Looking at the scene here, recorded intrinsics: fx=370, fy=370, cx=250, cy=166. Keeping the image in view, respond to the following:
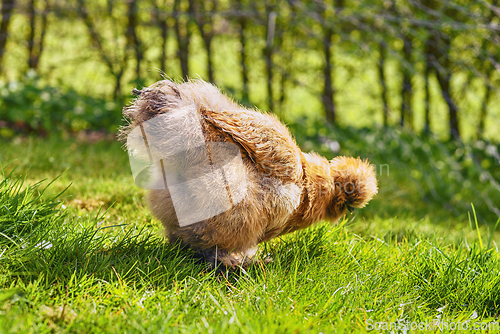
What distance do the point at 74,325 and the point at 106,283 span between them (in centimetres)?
20

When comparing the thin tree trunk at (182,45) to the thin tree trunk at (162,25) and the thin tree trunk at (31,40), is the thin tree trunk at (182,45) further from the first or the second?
the thin tree trunk at (31,40)

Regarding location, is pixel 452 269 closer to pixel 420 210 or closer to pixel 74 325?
pixel 74 325

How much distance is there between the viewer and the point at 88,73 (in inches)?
220

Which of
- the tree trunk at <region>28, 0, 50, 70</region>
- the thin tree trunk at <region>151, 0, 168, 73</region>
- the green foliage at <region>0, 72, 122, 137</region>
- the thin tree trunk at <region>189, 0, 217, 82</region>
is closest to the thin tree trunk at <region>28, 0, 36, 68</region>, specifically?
the tree trunk at <region>28, 0, 50, 70</region>

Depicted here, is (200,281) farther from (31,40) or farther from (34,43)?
(31,40)

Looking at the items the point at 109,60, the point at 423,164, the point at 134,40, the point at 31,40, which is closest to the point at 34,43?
the point at 31,40

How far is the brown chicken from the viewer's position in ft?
→ 4.51

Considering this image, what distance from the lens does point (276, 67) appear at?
4.16 metres

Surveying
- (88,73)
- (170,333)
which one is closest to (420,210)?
(170,333)

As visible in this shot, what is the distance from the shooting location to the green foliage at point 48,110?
163 inches

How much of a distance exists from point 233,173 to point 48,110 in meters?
3.74

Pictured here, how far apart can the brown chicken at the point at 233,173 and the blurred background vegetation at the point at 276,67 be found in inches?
79.8

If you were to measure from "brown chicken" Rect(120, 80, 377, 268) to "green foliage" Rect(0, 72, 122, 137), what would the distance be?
3.17 meters

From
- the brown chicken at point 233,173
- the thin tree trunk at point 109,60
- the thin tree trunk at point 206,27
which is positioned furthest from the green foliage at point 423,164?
the thin tree trunk at point 109,60
